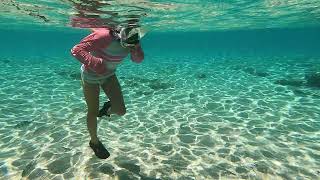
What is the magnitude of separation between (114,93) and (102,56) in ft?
4.18

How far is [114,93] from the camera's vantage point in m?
7.78

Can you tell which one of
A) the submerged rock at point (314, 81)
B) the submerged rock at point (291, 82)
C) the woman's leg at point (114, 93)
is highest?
the woman's leg at point (114, 93)

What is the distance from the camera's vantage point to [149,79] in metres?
22.7

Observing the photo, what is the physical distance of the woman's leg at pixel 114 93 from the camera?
299 inches

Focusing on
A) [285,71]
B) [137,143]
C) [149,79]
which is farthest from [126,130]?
[285,71]

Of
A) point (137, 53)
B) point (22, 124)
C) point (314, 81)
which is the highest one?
point (137, 53)

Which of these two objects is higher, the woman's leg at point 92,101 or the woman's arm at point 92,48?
the woman's arm at point 92,48

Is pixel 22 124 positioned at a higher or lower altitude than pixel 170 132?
higher

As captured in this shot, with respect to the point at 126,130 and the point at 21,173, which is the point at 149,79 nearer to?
the point at 126,130

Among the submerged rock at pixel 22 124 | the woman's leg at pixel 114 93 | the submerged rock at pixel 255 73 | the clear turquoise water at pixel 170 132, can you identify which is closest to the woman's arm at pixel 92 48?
the woman's leg at pixel 114 93

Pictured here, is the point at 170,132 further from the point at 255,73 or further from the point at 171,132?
the point at 255,73

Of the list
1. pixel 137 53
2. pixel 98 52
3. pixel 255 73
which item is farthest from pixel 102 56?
pixel 255 73

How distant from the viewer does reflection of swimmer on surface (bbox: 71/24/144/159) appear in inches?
252

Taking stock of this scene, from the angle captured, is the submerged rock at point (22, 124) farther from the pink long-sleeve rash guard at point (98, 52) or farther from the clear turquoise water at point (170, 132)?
the pink long-sleeve rash guard at point (98, 52)
